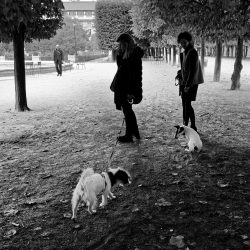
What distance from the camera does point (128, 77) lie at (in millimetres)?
6152

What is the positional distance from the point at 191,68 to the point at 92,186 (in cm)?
362

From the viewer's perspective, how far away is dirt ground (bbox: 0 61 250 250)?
3523mm

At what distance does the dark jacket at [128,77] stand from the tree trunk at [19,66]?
18.3 feet

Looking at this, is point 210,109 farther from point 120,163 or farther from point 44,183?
point 44,183

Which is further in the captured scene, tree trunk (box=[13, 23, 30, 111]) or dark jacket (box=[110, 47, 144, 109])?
tree trunk (box=[13, 23, 30, 111])

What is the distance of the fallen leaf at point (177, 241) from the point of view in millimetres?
3320

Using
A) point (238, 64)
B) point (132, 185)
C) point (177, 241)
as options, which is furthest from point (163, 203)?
point (238, 64)

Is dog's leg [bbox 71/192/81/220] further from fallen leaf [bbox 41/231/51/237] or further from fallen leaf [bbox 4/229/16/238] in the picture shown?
fallen leaf [bbox 4/229/16/238]

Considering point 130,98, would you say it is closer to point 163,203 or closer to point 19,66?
point 163,203

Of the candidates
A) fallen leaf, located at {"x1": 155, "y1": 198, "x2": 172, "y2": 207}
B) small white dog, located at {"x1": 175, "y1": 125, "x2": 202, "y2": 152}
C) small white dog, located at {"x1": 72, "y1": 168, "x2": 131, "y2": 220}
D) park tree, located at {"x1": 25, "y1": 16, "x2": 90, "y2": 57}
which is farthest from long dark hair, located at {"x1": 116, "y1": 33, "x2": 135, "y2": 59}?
park tree, located at {"x1": 25, "y1": 16, "x2": 90, "y2": 57}

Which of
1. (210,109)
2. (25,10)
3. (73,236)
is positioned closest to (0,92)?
(210,109)

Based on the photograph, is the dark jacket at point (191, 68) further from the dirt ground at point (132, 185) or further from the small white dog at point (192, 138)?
the dirt ground at point (132, 185)

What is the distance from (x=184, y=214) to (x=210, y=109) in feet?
24.6

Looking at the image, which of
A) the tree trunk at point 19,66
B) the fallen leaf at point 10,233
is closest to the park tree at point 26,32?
the tree trunk at point 19,66
